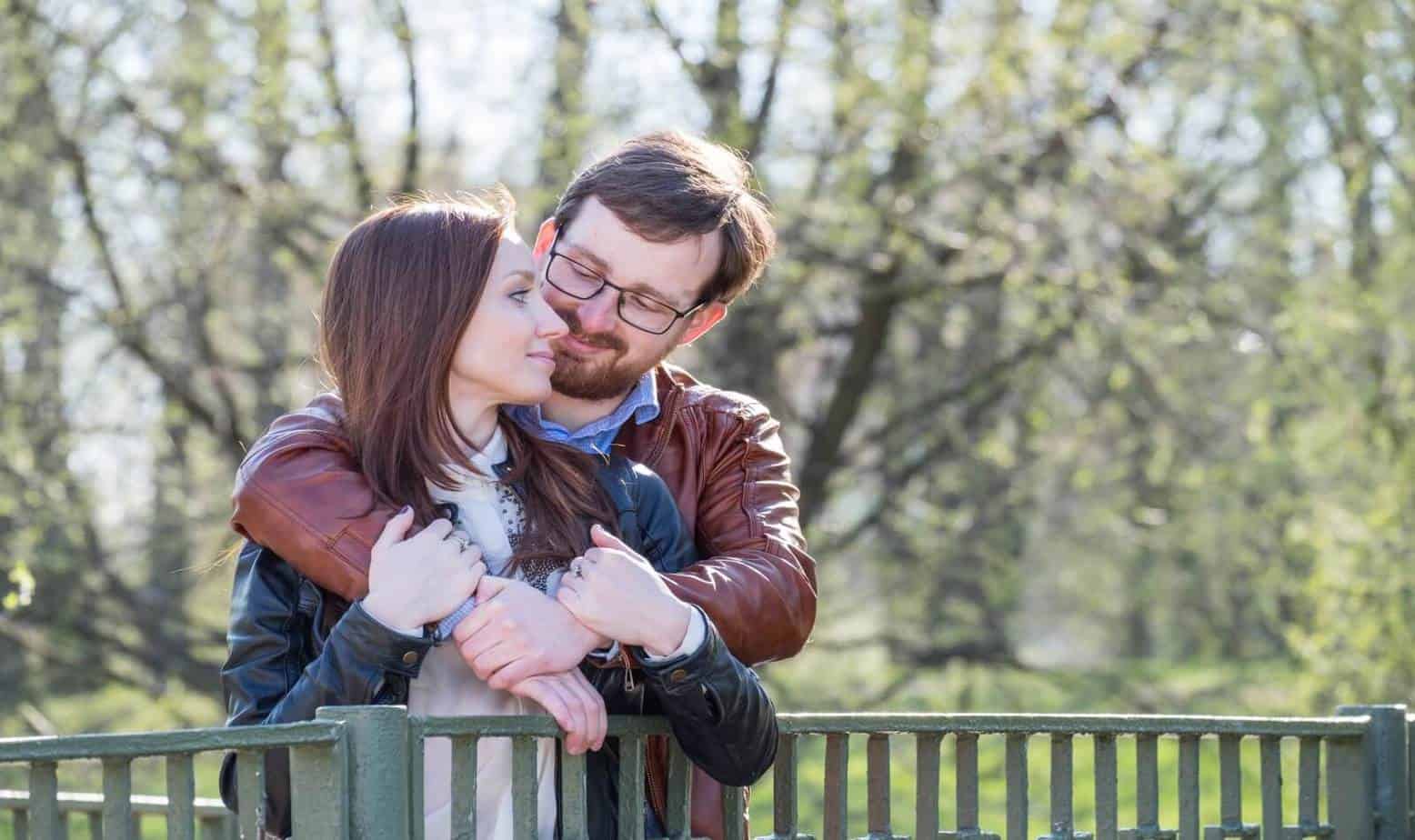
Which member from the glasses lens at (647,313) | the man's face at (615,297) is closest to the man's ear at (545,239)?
the man's face at (615,297)

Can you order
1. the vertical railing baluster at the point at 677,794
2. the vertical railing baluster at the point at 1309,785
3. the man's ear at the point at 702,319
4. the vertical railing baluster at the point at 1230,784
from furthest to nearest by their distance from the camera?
the vertical railing baluster at the point at 1309,785 → the vertical railing baluster at the point at 1230,784 → the man's ear at the point at 702,319 → the vertical railing baluster at the point at 677,794

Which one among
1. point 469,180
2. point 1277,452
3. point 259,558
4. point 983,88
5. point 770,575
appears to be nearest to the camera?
point 259,558

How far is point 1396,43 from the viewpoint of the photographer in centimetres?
1000

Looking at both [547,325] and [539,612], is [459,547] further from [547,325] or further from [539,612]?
[547,325]

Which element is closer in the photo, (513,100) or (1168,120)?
(513,100)

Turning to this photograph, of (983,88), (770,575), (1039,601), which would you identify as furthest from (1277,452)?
(1039,601)

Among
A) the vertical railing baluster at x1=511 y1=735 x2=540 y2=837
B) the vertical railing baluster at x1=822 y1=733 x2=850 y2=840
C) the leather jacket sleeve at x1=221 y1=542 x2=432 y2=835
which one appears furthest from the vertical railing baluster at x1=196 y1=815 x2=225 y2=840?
the vertical railing baluster at x1=511 y1=735 x2=540 y2=837

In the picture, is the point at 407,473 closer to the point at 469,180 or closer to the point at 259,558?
the point at 259,558

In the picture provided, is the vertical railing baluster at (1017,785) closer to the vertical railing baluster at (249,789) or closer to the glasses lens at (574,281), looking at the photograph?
the glasses lens at (574,281)

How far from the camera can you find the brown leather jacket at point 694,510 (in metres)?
2.41

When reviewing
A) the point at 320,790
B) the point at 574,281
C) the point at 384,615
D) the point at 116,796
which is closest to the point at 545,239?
the point at 574,281

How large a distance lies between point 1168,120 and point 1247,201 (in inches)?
29.7

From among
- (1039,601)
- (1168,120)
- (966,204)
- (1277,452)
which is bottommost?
(1039,601)

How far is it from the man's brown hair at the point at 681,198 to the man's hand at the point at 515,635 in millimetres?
843
